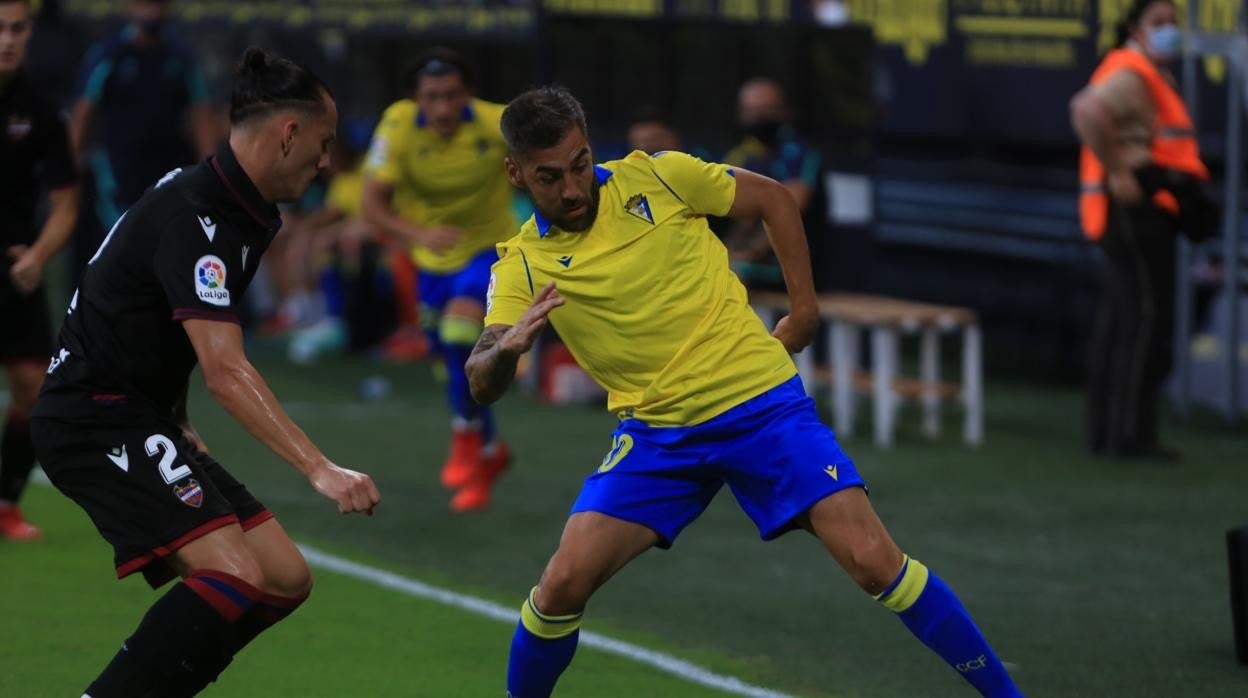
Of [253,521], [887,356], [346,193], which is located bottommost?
[887,356]

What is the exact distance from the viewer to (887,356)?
12219 millimetres

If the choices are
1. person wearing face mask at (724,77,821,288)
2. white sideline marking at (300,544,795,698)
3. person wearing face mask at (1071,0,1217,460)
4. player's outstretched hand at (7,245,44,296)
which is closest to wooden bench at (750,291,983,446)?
person wearing face mask at (724,77,821,288)

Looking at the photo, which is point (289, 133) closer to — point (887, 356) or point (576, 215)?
point (576, 215)

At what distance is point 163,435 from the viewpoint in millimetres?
5316

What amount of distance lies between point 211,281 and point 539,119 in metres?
1.02

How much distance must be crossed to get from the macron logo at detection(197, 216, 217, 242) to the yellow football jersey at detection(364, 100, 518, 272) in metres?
5.09

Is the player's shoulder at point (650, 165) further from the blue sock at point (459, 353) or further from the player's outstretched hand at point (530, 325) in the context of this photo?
the blue sock at point (459, 353)

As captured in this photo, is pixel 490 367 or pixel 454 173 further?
pixel 454 173

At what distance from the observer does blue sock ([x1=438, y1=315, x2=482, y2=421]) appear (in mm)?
10086

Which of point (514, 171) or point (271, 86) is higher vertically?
point (271, 86)

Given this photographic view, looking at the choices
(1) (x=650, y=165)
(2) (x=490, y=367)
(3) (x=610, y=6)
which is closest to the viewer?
(2) (x=490, y=367)

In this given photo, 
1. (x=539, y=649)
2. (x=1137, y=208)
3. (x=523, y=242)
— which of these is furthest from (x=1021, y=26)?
(x=539, y=649)

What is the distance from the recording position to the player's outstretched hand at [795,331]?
6.00 m

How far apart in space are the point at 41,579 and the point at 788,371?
394 cm
